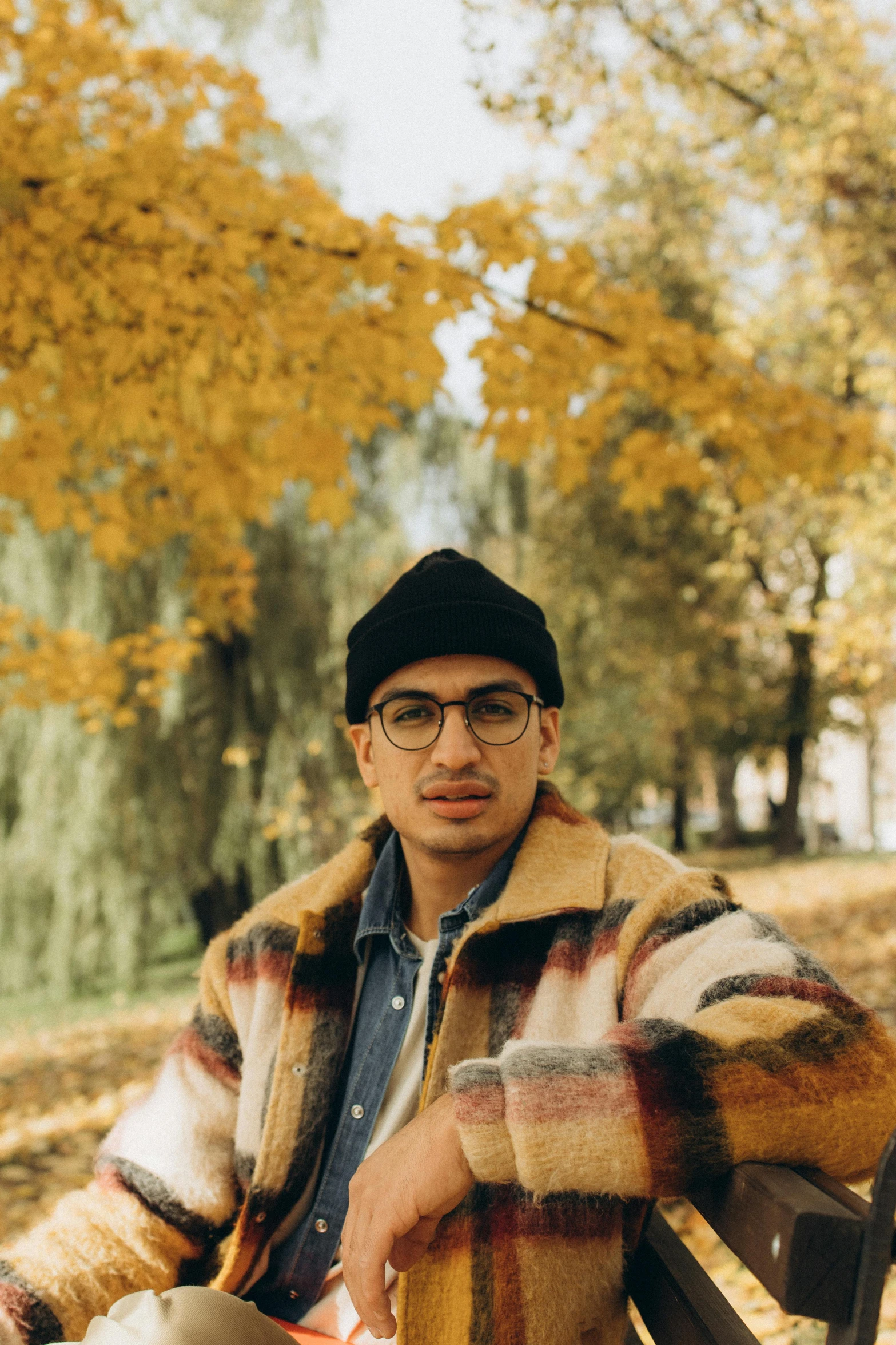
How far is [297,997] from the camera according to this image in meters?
1.63

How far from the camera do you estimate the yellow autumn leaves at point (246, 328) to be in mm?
2924

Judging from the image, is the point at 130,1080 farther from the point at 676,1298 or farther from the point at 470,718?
the point at 676,1298

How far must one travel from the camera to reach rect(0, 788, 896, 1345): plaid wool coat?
992 millimetres

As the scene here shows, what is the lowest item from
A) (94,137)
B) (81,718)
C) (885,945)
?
(885,945)

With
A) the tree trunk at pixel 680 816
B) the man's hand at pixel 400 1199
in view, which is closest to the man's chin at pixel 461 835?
the man's hand at pixel 400 1199

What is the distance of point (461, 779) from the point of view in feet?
5.32

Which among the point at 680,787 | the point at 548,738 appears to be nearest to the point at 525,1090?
the point at 548,738

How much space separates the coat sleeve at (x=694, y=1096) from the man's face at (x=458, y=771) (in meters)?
0.56

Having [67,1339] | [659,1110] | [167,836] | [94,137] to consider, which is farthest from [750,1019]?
[167,836]

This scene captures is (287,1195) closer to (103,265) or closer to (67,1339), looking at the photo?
(67,1339)

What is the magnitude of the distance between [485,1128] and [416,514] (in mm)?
8648

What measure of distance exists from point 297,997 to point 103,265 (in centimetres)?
238

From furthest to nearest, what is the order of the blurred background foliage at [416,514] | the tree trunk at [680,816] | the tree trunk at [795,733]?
the tree trunk at [680,816]
the tree trunk at [795,733]
the blurred background foliage at [416,514]

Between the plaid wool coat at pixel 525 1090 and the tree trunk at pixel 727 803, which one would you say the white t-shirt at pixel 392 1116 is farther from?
the tree trunk at pixel 727 803
